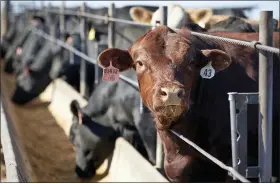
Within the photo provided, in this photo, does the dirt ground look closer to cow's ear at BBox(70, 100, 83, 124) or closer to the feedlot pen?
the feedlot pen

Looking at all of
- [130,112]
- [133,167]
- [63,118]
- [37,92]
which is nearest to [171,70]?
[133,167]

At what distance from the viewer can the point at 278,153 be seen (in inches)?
139

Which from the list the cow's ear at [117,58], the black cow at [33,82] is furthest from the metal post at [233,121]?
the black cow at [33,82]

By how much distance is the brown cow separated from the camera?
3051 millimetres

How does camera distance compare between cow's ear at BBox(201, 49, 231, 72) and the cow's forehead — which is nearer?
the cow's forehead

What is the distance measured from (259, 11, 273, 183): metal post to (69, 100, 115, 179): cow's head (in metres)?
2.88

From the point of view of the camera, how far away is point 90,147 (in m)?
5.41

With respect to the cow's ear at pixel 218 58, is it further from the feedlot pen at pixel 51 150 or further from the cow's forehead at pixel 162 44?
the feedlot pen at pixel 51 150

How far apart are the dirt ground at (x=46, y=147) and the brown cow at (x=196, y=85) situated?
1.73 m

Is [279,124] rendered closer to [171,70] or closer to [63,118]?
[171,70]

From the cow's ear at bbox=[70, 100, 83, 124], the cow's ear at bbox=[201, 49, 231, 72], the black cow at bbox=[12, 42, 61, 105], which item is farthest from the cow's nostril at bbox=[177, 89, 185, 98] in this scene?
the black cow at bbox=[12, 42, 61, 105]

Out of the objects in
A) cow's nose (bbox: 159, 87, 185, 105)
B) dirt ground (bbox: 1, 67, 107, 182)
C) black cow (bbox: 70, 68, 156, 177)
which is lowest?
dirt ground (bbox: 1, 67, 107, 182)

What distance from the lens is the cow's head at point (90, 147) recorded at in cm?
537

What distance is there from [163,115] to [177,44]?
0.46 m
